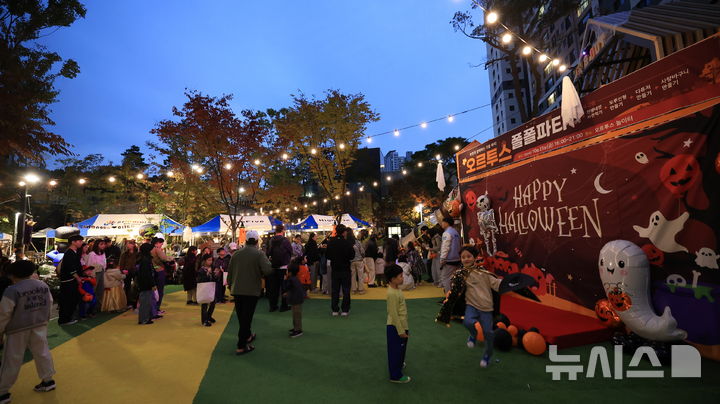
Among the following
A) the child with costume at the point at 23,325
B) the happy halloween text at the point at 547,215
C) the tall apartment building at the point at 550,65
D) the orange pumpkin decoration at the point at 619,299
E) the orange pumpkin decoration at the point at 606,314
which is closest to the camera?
the child with costume at the point at 23,325

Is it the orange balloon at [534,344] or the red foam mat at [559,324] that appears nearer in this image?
the orange balloon at [534,344]

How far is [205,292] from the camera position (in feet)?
19.4

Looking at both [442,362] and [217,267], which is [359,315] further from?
[217,267]

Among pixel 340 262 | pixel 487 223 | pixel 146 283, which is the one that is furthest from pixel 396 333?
pixel 146 283

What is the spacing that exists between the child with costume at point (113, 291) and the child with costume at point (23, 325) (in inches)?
178

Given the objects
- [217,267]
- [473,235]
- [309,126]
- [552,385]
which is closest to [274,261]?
[217,267]

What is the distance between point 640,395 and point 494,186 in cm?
497

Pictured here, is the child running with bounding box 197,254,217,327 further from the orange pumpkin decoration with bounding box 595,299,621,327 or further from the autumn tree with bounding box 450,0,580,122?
the autumn tree with bounding box 450,0,580,122

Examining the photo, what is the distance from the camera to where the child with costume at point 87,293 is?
6426mm

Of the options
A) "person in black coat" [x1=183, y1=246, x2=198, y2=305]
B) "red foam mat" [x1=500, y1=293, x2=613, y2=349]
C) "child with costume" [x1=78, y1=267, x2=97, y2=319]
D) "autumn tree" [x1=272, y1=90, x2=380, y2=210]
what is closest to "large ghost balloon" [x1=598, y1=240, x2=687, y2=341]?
"red foam mat" [x1=500, y1=293, x2=613, y2=349]

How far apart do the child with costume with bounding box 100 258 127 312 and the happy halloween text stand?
29.8 feet

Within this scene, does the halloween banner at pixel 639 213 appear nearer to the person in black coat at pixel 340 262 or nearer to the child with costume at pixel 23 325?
the person in black coat at pixel 340 262

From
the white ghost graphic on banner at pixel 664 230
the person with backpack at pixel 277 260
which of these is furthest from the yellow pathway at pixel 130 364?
the white ghost graphic on banner at pixel 664 230

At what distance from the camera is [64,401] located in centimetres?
319
